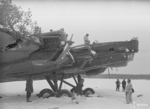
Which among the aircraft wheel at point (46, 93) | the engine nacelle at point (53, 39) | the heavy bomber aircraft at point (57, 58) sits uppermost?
the engine nacelle at point (53, 39)

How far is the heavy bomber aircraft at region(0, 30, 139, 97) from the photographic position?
1108 cm

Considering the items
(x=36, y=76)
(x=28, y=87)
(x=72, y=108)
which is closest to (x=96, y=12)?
(x=72, y=108)

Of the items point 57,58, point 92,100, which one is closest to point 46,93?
point 57,58

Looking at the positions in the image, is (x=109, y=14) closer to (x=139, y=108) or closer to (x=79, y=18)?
(x=79, y=18)

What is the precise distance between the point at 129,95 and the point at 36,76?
5.42m

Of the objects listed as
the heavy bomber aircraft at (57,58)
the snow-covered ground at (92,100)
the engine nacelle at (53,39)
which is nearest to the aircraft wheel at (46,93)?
the heavy bomber aircraft at (57,58)

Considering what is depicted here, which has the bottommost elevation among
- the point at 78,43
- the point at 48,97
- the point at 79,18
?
the point at 48,97

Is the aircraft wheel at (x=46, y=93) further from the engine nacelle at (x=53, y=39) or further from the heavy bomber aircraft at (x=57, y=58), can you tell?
the engine nacelle at (x=53, y=39)

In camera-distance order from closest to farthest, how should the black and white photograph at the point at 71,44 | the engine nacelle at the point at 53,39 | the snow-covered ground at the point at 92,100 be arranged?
the black and white photograph at the point at 71,44
the snow-covered ground at the point at 92,100
the engine nacelle at the point at 53,39

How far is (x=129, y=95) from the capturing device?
34.4 feet

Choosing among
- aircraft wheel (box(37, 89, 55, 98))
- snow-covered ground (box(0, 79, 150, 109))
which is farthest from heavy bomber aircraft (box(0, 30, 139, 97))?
snow-covered ground (box(0, 79, 150, 109))

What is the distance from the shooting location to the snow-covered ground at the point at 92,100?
9.83 m

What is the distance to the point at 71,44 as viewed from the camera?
36.9 ft

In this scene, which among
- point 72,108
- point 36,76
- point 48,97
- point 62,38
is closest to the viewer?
point 72,108
